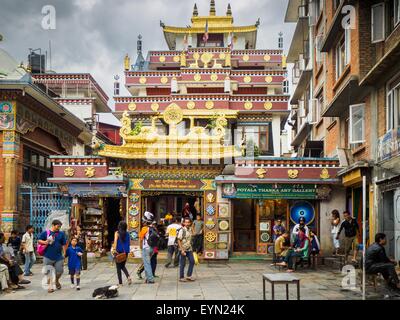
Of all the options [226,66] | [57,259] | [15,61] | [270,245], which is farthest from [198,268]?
[226,66]

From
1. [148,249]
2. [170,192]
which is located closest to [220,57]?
[170,192]

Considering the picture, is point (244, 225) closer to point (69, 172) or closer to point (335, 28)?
point (69, 172)

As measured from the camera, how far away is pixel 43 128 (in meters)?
23.5

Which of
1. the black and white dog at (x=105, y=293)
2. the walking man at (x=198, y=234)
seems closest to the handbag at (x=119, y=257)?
the black and white dog at (x=105, y=293)

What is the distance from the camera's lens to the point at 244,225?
70.7ft

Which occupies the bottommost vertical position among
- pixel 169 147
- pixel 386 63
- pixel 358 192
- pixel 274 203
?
pixel 274 203

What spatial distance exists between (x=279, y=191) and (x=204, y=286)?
720 centimetres

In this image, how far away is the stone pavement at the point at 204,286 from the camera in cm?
1157

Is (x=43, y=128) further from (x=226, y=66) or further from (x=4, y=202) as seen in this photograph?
(x=226, y=66)

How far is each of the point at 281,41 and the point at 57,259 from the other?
87.6ft

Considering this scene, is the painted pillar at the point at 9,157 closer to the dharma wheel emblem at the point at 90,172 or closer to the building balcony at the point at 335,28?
the dharma wheel emblem at the point at 90,172

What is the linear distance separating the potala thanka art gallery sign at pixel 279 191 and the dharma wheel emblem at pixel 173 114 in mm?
3362

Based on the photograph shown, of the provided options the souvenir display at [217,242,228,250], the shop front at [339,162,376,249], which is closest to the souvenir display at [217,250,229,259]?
the souvenir display at [217,242,228,250]

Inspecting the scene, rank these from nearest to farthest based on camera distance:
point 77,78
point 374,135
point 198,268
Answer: point 374,135 → point 198,268 → point 77,78
